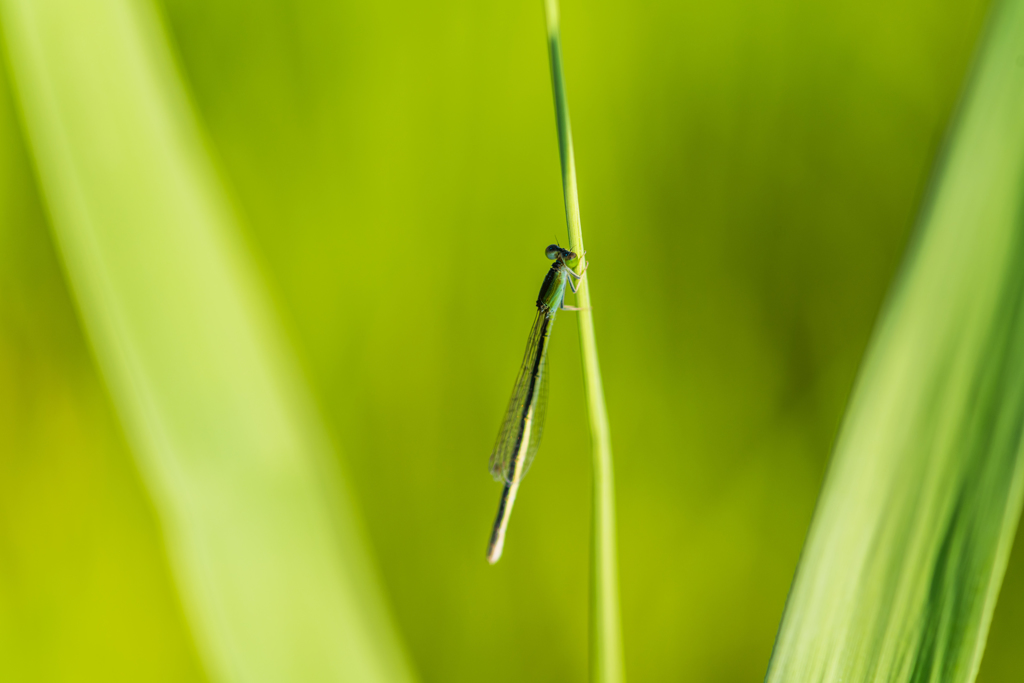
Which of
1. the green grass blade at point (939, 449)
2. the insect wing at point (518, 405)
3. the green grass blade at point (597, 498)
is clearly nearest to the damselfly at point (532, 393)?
the insect wing at point (518, 405)

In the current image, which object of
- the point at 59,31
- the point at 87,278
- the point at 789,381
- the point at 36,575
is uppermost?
the point at 789,381

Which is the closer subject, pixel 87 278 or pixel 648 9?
pixel 87 278

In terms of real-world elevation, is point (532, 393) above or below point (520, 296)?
below

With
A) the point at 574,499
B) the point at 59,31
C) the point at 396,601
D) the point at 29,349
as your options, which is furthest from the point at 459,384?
the point at 29,349

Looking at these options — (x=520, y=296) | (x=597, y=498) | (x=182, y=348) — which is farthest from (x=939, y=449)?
(x=520, y=296)

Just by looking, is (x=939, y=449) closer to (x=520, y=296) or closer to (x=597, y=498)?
(x=597, y=498)

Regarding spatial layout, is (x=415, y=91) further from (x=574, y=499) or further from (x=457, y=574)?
(x=457, y=574)

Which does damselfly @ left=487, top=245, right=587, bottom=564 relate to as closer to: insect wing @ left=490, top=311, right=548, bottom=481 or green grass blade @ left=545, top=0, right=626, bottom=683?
insect wing @ left=490, top=311, right=548, bottom=481

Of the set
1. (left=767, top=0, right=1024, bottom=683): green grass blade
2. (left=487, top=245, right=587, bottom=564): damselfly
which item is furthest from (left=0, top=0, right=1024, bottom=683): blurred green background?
(left=767, top=0, right=1024, bottom=683): green grass blade
